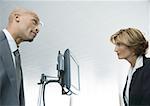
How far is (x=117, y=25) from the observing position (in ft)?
11.5

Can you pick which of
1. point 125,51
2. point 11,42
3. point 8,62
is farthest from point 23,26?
point 125,51

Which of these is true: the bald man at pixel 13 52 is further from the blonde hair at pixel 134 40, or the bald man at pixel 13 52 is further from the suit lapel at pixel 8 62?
the blonde hair at pixel 134 40

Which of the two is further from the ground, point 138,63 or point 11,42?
point 11,42

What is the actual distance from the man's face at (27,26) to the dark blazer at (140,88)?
678mm

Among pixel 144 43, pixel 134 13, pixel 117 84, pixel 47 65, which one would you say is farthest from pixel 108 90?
pixel 144 43

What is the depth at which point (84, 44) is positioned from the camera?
344 cm

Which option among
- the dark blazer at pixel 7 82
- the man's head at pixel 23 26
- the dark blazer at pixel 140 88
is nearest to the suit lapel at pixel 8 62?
the dark blazer at pixel 7 82

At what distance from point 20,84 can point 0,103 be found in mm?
195

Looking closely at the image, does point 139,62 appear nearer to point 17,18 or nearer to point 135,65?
point 135,65

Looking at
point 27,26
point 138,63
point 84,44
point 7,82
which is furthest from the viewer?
point 84,44

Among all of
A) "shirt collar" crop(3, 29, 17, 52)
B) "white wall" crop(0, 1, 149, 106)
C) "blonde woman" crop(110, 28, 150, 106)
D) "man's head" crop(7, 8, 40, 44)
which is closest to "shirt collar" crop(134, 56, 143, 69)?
"blonde woman" crop(110, 28, 150, 106)

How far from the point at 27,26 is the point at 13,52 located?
19 centimetres

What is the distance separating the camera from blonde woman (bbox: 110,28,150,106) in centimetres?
169

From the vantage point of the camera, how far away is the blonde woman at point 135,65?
1690 millimetres
